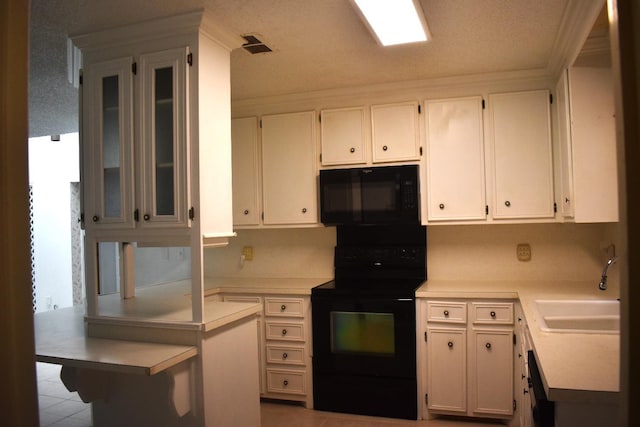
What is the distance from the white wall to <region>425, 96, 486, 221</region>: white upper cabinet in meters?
4.83

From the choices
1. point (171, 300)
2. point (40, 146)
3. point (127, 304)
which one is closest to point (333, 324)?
point (171, 300)

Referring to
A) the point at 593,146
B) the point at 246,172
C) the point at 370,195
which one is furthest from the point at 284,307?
the point at 593,146

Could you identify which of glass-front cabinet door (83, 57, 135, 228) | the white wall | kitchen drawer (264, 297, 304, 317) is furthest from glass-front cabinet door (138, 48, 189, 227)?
the white wall

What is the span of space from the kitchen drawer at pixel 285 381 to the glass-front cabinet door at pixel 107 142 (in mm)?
1639

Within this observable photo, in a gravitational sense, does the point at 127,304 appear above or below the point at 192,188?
below

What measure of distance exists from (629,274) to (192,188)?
1.91 m

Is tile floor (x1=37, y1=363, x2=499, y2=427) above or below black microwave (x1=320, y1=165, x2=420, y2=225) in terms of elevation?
below

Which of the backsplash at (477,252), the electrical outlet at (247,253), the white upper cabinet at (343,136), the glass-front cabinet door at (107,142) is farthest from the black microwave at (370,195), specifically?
the glass-front cabinet door at (107,142)

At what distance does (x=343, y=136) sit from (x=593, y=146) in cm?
164

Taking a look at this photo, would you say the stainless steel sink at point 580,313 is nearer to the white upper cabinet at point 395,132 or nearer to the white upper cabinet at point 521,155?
the white upper cabinet at point 521,155

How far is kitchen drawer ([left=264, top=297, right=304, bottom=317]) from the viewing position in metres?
3.22

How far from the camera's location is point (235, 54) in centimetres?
267

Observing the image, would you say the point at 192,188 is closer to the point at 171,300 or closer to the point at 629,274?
the point at 171,300

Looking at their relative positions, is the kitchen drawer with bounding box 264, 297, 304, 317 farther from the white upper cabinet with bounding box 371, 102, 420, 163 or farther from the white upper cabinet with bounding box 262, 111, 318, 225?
the white upper cabinet with bounding box 371, 102, 420, 163
